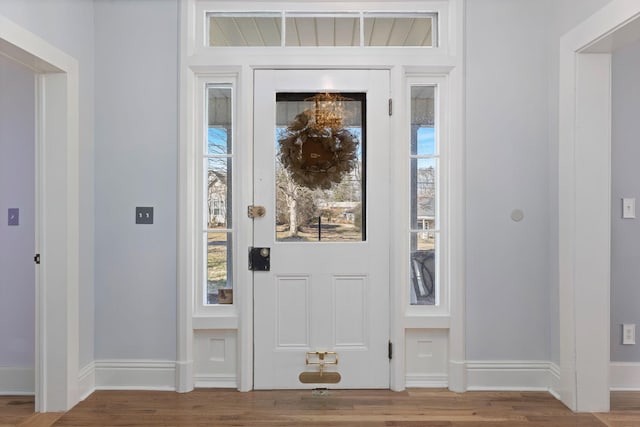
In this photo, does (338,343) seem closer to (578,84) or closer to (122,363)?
(122,363)

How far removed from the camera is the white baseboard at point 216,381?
109 inches

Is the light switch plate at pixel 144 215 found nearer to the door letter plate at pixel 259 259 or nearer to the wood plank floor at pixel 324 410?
the door letter plate at pixel 259 259

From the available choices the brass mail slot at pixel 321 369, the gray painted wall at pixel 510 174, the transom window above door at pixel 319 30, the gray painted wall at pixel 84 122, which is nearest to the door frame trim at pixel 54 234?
the gray painted wall at pixel 84 122

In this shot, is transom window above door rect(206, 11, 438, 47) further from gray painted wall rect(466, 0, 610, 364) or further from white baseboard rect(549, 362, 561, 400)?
white baseboard rect(549, 362, 561, 400)

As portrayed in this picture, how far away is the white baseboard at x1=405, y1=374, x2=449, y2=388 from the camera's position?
2.75 meters

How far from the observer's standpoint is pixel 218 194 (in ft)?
9.18

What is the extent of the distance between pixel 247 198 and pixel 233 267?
1.47 feet

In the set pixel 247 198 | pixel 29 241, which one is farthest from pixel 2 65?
pixel 247 198

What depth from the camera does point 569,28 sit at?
2473 mm

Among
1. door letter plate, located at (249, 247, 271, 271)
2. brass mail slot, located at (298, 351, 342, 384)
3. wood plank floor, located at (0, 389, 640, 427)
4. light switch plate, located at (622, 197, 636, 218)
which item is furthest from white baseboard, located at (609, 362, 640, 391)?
door letter plate, located at (249, 247, 271, 271)

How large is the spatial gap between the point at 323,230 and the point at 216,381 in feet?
3.85

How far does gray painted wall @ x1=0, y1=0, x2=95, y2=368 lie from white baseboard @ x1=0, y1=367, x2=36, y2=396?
397mm

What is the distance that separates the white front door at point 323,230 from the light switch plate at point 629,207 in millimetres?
1441

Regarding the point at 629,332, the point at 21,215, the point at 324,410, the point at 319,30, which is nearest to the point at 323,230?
the point at 324,410
